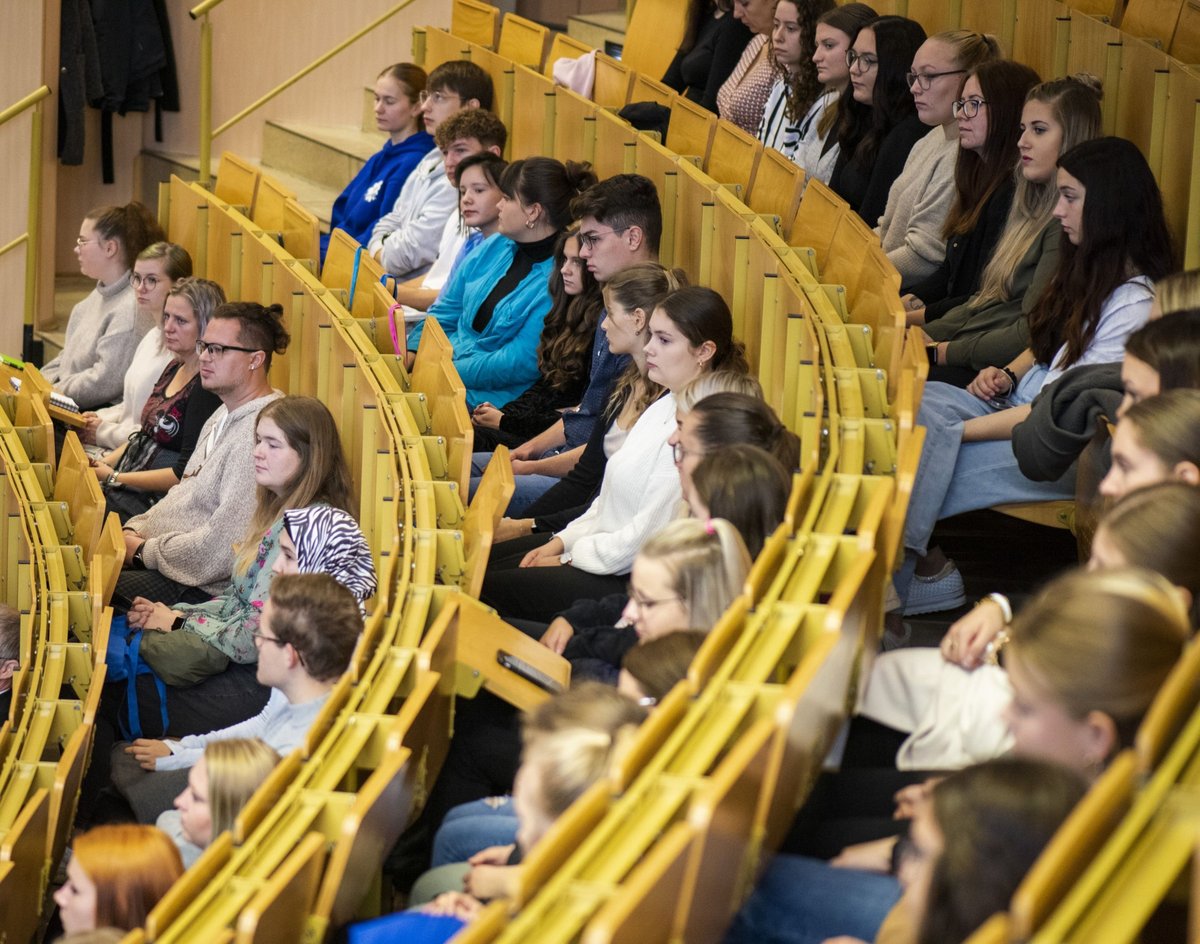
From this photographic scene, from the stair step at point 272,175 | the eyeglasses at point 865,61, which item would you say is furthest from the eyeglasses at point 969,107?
the stair step at point 272,175

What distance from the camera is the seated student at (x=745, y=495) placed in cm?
135

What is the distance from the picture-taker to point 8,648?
194cm

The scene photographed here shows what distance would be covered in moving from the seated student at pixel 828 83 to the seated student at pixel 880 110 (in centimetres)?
3

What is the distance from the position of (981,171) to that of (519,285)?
725mm

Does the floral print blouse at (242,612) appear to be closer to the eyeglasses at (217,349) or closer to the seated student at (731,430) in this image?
the eyeglasses at (217,349)

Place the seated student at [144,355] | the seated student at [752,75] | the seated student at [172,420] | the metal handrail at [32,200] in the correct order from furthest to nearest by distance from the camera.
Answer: the metal handrail at [32,200] < the seated student at [752,75] < the seated student at [144,355] < the seated student at [172,420]

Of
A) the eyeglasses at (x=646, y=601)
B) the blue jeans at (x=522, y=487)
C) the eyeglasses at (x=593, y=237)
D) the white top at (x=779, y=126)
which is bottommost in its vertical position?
the blue jeans at (x=522, y=487)

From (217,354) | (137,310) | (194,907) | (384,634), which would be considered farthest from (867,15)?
(194,907)

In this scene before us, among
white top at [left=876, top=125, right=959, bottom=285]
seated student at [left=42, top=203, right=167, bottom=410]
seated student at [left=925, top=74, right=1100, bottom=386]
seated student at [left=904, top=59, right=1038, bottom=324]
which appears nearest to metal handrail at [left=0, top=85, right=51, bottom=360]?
seated student at [left=42, top=203, right=167, bottom=410]

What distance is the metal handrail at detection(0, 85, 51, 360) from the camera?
353 cm

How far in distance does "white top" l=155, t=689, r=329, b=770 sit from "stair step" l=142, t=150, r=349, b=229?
75.2 inches

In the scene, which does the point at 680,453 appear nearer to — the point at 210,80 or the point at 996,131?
the point at 996,131

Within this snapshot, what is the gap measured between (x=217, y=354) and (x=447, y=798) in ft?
2.96

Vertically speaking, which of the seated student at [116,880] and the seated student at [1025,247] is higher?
the seated student at [1025,247]
